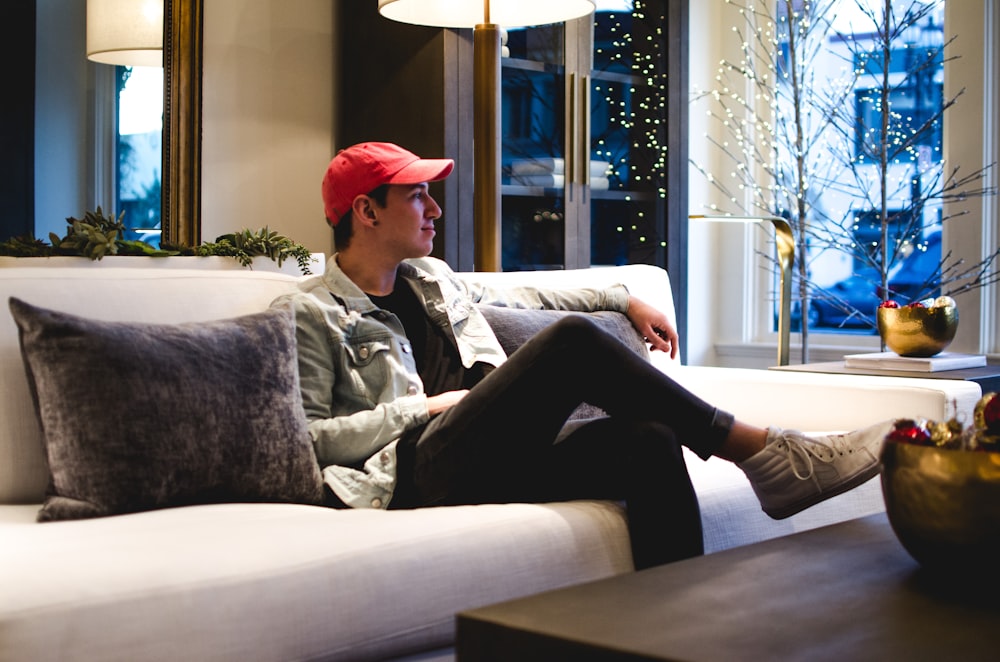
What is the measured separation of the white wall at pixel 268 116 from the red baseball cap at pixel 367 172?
61.1 inches

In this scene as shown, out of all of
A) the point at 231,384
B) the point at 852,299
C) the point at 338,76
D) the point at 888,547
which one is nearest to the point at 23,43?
the point at 338,76

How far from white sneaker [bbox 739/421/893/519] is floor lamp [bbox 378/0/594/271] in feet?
4.49

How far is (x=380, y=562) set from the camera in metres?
1.58

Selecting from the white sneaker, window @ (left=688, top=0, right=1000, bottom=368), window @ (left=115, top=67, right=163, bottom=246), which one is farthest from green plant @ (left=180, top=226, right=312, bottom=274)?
window @ (left=688, top=0, right=1000, bottom=368)

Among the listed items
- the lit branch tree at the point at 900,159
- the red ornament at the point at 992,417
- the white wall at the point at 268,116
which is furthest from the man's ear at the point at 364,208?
the lit branch tree at the point at 900,159

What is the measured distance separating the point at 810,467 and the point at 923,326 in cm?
130

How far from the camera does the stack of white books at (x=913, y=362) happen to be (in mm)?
2943

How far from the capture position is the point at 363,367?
2.13m

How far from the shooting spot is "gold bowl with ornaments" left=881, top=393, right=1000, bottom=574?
4.04 feet

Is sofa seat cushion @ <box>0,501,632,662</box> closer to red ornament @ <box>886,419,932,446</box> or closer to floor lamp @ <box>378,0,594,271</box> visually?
red ornament @ <box>886,419,932,446</box>

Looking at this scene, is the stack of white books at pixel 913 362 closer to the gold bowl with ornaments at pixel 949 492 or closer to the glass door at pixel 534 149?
the glass door at pixel 534 149

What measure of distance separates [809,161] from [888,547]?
3.65m

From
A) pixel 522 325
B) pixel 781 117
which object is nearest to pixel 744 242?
pixel 781 117

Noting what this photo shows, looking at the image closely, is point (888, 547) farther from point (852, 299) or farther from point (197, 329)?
point (852, 299)
